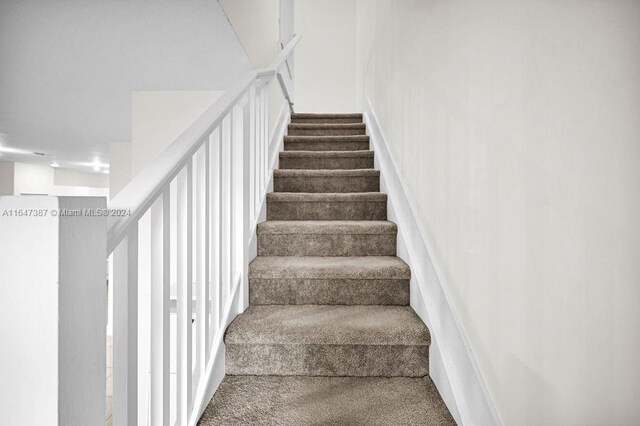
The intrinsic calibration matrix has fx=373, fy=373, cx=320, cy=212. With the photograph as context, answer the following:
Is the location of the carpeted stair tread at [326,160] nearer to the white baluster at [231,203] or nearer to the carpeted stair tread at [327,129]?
the carpeted stair tread at [327,129]

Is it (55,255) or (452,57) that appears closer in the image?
(55,255)

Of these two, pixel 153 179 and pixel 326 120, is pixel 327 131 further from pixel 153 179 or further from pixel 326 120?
pixel 153 179

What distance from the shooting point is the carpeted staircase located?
112 cm

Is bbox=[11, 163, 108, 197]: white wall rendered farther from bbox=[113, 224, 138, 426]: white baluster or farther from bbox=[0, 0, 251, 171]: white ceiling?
bbox=[113, 224, 138, 426]: white baluster

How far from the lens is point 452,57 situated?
1.20m

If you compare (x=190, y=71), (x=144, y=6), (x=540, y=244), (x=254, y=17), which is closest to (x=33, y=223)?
(x=540, y=244)

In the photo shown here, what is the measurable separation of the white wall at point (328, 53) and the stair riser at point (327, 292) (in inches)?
155

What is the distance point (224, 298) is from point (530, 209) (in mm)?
1003

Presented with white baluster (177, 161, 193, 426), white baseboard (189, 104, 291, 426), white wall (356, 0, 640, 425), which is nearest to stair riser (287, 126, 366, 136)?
white baseboard (189, 104, 291, 426)

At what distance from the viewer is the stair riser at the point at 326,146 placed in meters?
3.02

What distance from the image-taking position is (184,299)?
0.97m

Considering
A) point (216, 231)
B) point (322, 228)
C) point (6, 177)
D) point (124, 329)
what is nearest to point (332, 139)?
point (322, 228)

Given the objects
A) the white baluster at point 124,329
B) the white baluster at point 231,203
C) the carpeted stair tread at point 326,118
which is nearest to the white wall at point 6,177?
the carpeted stair tread at point 326,118

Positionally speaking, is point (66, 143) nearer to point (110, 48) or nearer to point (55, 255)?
point (110, 48)
